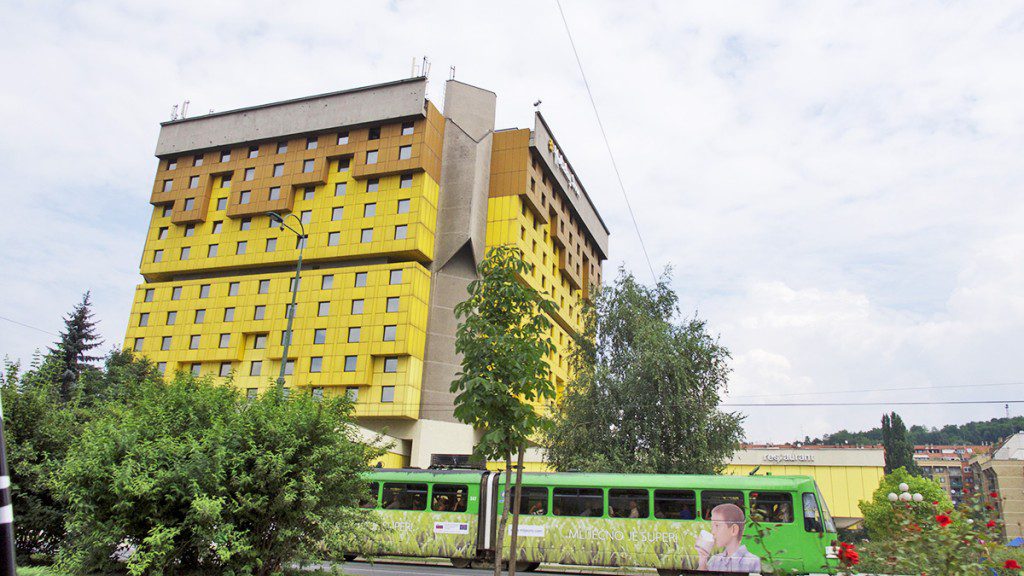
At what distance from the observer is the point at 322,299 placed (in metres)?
51.6

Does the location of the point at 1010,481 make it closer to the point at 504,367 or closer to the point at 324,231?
the point at 324,231

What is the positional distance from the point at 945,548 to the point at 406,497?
17.5m

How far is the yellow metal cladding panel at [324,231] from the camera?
5212 centimetres

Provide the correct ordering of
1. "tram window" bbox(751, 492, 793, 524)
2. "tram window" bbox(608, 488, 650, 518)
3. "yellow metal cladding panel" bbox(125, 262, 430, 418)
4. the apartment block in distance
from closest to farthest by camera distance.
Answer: "tram window" bbox(751, 492, 793, 524) → "tram window" bbox(608, 488, 650, 518) → "yellow metal cladding panel" bbox(125, 262, 430, 418) → the apartment block in distance

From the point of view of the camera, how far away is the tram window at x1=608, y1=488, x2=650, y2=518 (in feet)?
65.9

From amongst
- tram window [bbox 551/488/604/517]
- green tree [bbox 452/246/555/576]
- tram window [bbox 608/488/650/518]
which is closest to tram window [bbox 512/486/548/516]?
tram window [bbox 551/488/604/517]

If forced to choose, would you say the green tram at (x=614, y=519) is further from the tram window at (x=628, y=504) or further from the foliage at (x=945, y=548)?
the foliage at (x=945, y=548)

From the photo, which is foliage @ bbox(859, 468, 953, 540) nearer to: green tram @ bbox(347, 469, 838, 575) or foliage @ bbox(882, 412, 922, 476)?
A: green tram @ bbox(347, 469, 838, 575)

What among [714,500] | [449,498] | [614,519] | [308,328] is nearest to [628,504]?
[614,519]

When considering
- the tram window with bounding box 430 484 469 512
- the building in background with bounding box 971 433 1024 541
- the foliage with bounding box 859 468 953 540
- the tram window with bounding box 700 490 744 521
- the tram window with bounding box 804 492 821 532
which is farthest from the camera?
the building in background with bounding box 971 433 1024 541

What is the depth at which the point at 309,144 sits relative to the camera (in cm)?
5762

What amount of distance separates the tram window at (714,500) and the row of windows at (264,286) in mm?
33724

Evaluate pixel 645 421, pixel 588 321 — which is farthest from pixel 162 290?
pixel 645 421

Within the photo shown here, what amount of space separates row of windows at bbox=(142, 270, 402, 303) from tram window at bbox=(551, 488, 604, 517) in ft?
103
